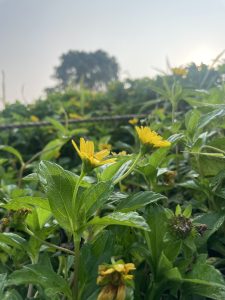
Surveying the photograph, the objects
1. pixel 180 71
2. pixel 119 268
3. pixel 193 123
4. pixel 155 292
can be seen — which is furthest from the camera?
pixel 180 71

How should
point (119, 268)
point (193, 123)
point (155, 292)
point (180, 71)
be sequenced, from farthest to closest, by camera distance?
point (180, 71) < point (193, 123) < point (155, 292) < point (119, 268)

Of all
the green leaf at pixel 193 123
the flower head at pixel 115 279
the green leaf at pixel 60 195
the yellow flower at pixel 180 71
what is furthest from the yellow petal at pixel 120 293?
the yellow flower at pixel 180 71

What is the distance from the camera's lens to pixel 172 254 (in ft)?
1.67

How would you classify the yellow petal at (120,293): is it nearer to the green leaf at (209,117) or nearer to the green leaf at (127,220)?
the green leaf at (127,220)

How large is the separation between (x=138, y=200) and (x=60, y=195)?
10 cm

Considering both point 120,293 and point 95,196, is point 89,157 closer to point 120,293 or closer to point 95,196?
point 95,196

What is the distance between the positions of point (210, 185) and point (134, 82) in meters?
1.72

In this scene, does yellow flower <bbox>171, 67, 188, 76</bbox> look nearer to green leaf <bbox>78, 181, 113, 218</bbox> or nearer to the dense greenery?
the dense greenery

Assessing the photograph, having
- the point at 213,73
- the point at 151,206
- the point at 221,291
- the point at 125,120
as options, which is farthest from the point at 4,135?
the point at 221,291

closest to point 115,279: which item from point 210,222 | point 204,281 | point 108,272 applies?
point 108,272

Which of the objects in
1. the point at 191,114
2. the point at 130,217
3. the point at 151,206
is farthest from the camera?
the point at 191,114

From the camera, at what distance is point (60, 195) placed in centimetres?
46

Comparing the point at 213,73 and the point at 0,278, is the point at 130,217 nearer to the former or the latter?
the point at 0,278

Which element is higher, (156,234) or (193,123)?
(193,123)
